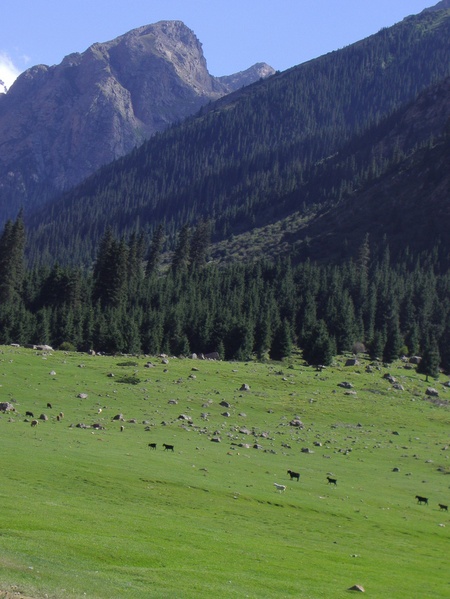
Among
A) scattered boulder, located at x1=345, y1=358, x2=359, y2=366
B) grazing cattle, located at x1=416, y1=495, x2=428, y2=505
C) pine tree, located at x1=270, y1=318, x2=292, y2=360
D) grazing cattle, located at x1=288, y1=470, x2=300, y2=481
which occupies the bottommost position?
grazing cattle, located at x1=416, y1=495, x2=428, y2=505

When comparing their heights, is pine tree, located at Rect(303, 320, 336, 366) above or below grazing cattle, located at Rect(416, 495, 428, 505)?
above

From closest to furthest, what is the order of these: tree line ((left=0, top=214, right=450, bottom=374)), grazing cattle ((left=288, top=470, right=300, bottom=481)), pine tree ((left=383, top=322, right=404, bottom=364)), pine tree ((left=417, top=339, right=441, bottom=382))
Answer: grazing cattle ((left=288, top=470, right=300, bottom=481)) → pine tree ((left=417, top=339, right=441, bottom=382)) → tree line ((left=0, top=214, right=450, bottom=374)) → pine tree ((left=383, top=322, right=404, bottom=364))

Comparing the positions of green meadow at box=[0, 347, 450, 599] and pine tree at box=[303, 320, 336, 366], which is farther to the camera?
pine tree at box=[303, 320, 336, 366]

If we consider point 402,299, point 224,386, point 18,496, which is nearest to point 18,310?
point 224,386

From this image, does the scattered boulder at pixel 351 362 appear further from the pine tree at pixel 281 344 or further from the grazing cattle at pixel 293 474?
the grazing cattle at pixel 293 474

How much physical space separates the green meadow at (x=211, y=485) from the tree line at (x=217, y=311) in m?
25.6

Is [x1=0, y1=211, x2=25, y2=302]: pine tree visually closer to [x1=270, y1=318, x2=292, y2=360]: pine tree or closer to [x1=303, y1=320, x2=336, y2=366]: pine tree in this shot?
[x1=270, y1=318, x2=292, y2=360]: pine tree

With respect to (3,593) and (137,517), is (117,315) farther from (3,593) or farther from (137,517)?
(3,593)

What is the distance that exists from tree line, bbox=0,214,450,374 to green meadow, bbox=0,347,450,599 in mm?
25575

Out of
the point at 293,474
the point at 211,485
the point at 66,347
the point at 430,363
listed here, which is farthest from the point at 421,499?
the point at 66,347

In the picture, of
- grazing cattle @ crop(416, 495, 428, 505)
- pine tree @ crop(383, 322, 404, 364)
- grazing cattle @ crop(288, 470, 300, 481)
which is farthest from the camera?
pine tree @ crop(383, 322, 404, 364)

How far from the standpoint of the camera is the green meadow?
107 ft

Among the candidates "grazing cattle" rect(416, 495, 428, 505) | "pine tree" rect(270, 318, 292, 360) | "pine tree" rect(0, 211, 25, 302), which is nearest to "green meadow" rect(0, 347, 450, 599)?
"grazing cattle" rect(416, 495, 428, 505)

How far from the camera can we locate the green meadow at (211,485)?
32.6 meters
